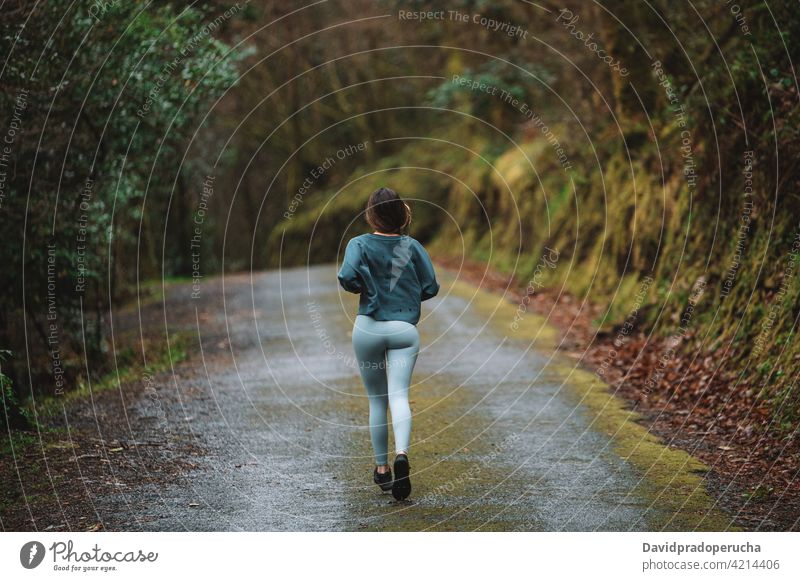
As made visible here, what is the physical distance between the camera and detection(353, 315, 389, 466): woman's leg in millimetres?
6023

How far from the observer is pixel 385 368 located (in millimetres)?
6223

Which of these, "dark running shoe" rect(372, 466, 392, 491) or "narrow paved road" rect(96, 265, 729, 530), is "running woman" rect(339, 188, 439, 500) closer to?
"dark running shoe" rect(372, 466, 392, 491)

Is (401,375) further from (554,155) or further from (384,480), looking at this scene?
(554,155)

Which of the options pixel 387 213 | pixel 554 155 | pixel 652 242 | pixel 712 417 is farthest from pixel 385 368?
pixel 554 155

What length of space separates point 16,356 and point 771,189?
9696 millimetres

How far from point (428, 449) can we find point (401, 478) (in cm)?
166

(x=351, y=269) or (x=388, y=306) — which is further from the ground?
(x=351, y=269)

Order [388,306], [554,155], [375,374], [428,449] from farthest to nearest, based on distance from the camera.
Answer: [554,155], [428,449], [375,374], [388,306]

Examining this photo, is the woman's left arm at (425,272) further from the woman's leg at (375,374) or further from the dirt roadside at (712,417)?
the dirt roadside at (712,417)

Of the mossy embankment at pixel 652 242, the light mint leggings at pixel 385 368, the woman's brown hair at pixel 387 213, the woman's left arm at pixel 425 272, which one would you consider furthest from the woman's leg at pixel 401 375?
the mossy embankment at pixel 652 242

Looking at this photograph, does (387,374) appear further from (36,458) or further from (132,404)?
(132,404)

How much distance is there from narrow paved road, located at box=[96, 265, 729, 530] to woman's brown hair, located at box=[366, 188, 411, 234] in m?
1.91

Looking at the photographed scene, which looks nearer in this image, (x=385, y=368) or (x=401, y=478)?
(x=401, y=478)

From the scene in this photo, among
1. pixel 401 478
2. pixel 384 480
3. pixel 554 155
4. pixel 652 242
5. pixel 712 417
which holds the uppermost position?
pixel 554 155
